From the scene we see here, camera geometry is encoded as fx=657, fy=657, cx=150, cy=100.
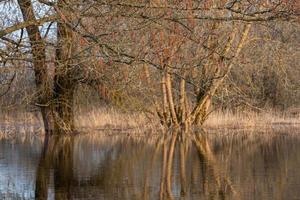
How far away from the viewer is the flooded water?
10477 millimetres

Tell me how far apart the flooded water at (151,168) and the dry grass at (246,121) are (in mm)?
6225

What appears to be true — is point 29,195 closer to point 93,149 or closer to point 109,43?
point 109,43

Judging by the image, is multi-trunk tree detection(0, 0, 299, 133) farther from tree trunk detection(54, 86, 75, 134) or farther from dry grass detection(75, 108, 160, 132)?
dry grass detection(75, 108, 160, 132)

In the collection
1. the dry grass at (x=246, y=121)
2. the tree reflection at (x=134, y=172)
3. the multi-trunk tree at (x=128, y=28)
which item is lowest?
the tree reflection at (x=134, y=172)

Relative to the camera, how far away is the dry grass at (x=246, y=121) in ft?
90.2

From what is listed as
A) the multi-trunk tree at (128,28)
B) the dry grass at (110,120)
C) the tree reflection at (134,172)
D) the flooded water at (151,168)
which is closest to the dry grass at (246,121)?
the dry grass at (110,120)

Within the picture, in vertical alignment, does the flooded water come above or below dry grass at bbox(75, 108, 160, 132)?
below

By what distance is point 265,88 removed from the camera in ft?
113

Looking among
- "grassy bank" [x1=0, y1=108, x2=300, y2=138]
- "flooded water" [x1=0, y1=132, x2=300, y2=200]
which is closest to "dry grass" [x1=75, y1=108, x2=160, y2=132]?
"grassy bank" [x1=0, y1=108, x2=300, y2=138]

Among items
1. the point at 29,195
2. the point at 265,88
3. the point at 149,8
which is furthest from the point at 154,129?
the point at 29,195

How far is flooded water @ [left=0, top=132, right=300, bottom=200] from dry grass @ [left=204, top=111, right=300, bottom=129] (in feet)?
20.4

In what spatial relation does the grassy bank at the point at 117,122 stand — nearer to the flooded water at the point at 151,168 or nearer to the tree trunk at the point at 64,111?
the tree trunk at the point at 64,111

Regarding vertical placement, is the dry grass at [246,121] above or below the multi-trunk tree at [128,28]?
below

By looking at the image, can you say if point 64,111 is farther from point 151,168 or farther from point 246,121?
point 151,168
